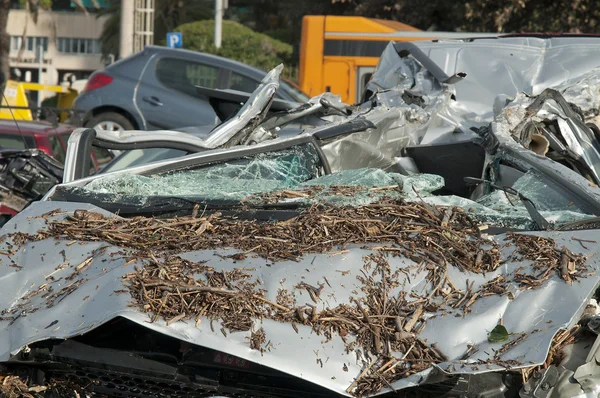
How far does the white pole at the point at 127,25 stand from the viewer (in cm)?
1934

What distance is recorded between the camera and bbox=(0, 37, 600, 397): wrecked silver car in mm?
2723

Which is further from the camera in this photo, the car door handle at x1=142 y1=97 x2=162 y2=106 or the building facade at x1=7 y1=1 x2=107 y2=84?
the building facade at x1=7 y1=1 x2=107 y2=84

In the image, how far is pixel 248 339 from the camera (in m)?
2.70

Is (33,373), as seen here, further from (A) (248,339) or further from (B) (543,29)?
(B) (543,29)

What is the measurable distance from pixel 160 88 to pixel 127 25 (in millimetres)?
7876

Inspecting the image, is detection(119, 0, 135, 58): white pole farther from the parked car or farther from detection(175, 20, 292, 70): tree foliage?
the parked car

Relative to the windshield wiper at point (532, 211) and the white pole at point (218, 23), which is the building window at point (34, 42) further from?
the windshield wiper at point (532, 211)

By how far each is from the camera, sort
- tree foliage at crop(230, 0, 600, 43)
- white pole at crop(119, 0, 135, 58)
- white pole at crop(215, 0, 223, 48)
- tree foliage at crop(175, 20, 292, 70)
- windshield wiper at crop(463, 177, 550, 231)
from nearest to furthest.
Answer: windshield wiper at crop(463, 177, 550, 231), white pole at crop(119, 0, 135, 58), tree foliage at crop(230, 0, 600, 43), white pole at crop(215, 0, 223, 48), tree foliage at crop(175, 20, 292, 70)

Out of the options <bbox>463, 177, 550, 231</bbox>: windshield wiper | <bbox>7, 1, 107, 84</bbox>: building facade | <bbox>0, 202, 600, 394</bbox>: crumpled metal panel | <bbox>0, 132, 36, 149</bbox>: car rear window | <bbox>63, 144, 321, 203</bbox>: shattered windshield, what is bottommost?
<bbox>7, 1, 107, 84</bbox>: building facade

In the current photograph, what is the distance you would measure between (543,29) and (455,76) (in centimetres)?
1657

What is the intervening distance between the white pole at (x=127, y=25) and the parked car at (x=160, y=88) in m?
7.10

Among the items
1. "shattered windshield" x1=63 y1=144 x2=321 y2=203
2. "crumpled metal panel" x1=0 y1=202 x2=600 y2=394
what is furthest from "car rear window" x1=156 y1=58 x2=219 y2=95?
"crumpled metal panel" x1=0 y1=202 x2=600 y2=394

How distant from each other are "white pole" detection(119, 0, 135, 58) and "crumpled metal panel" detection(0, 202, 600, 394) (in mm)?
16911

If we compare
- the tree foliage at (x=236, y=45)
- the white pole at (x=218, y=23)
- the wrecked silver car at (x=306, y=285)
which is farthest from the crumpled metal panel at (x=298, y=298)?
the tree foliage at (x=236, y=45)
